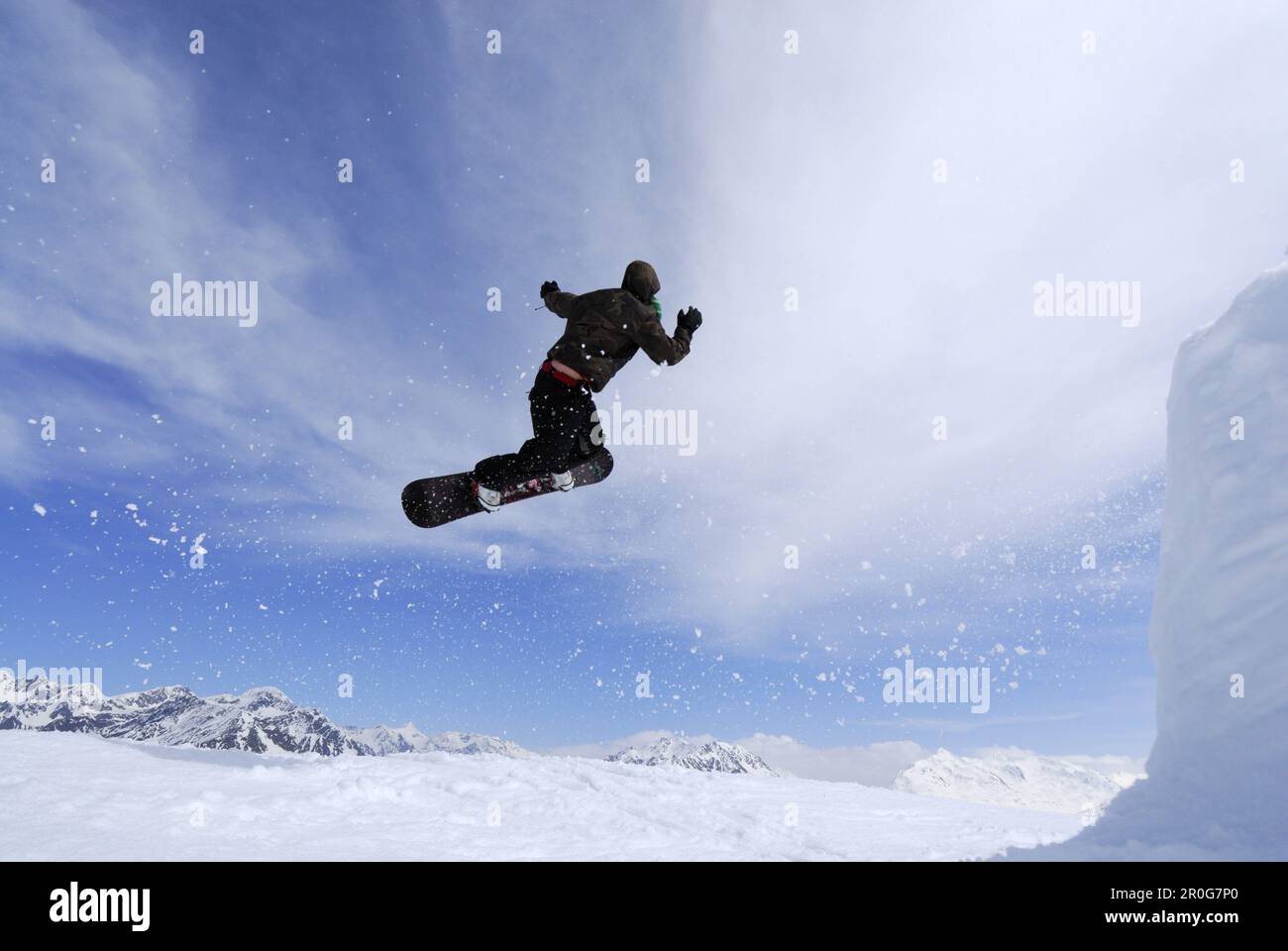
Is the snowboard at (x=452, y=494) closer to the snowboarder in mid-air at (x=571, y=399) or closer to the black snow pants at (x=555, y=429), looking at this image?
the snowboarder in mid-air at (x=571, y=399)

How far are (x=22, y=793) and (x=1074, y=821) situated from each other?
34.9 feet

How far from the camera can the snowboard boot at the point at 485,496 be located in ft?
25.4

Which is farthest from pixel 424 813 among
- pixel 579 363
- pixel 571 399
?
pixel 579 363

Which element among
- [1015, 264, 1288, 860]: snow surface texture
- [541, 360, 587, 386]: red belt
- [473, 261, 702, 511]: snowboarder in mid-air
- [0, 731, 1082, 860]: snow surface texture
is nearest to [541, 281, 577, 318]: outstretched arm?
[473, 261, 702, 511]: snowboarder in mid-air

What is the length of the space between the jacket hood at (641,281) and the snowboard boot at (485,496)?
2.58 metres

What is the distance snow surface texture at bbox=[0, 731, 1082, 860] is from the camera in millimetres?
5387

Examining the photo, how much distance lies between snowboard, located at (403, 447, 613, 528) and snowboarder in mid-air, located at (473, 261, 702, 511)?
12cm

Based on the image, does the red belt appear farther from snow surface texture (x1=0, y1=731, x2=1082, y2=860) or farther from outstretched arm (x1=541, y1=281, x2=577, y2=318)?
snow surface texture (x1=0, y1=731, x2=1082, y2=860)

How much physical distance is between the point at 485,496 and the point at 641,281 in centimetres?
281

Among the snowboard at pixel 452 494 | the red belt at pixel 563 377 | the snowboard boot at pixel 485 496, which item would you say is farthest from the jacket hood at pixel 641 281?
the snowboard boot at pixel 485 496
